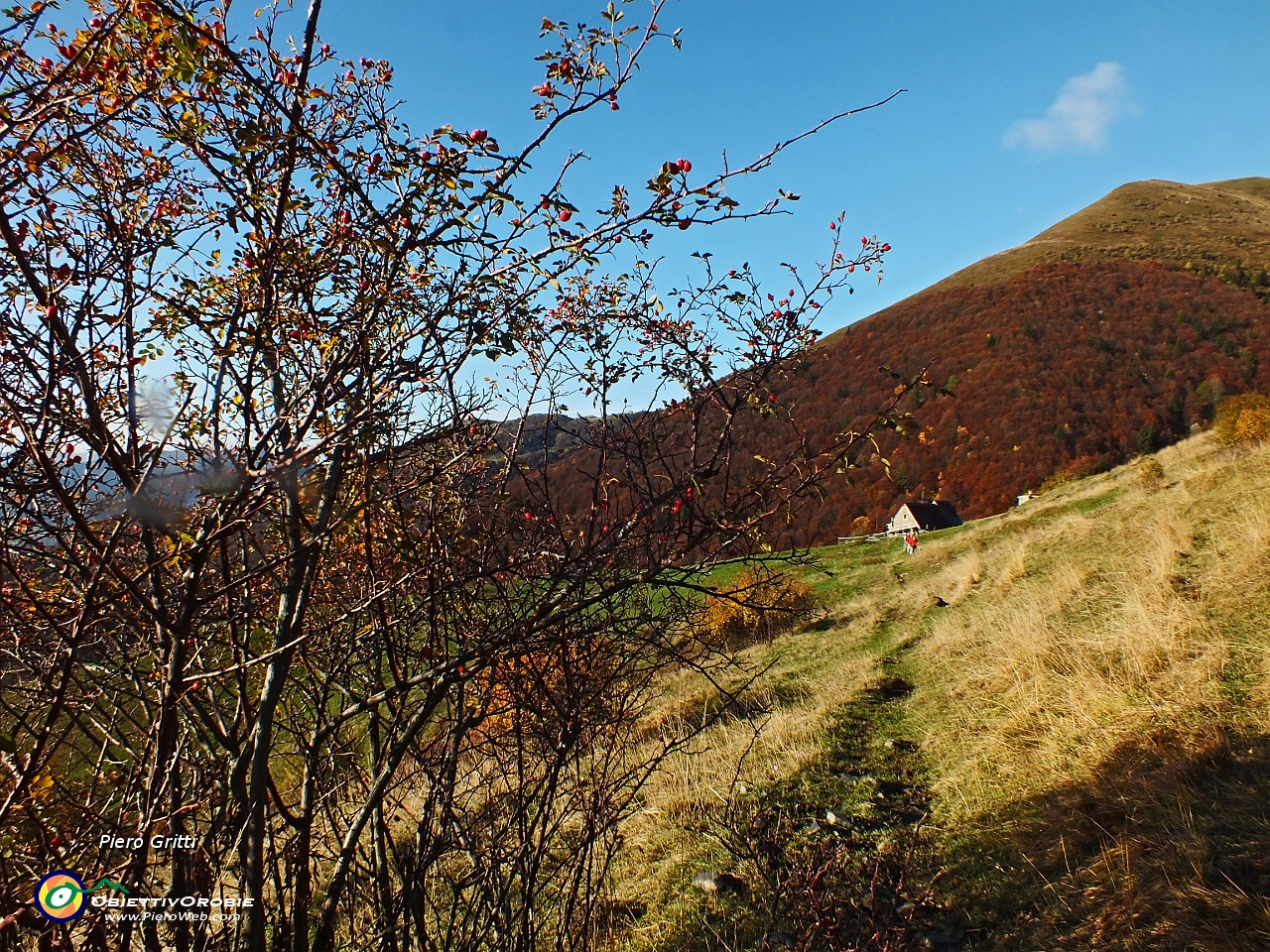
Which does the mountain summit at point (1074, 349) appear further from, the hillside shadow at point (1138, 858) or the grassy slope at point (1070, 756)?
the hillside shadow at point (1138, 858)

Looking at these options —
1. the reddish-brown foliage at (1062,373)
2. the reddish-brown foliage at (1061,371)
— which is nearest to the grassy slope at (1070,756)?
the reddish-brown foliage at (1062,373)

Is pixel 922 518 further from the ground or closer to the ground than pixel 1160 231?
closer to the ground

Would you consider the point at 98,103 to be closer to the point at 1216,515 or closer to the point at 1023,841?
the point at 1023,841

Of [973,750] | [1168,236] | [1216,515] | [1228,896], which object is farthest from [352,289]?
[1168,236]

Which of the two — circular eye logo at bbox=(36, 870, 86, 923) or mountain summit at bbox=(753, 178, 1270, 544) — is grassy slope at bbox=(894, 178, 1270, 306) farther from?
circular eye logo at bbox=(36, 870, 86, 923)

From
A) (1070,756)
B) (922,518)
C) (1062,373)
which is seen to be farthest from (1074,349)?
(1070,756)

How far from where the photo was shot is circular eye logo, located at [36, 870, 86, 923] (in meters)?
1.39

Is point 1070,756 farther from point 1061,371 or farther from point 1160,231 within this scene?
point 1160,231

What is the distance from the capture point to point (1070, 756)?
3.90m

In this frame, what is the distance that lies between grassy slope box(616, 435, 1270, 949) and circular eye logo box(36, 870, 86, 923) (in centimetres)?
276

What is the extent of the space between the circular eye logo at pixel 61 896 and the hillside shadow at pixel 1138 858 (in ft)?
10.8

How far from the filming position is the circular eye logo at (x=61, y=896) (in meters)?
1.39

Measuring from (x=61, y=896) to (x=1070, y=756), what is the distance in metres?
4.66

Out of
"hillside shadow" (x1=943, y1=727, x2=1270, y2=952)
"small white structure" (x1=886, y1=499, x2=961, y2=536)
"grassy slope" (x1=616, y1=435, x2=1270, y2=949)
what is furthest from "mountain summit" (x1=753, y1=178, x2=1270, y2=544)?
"hillside shadow" (x1=943, y1=727, x2=1270, y2=952)
